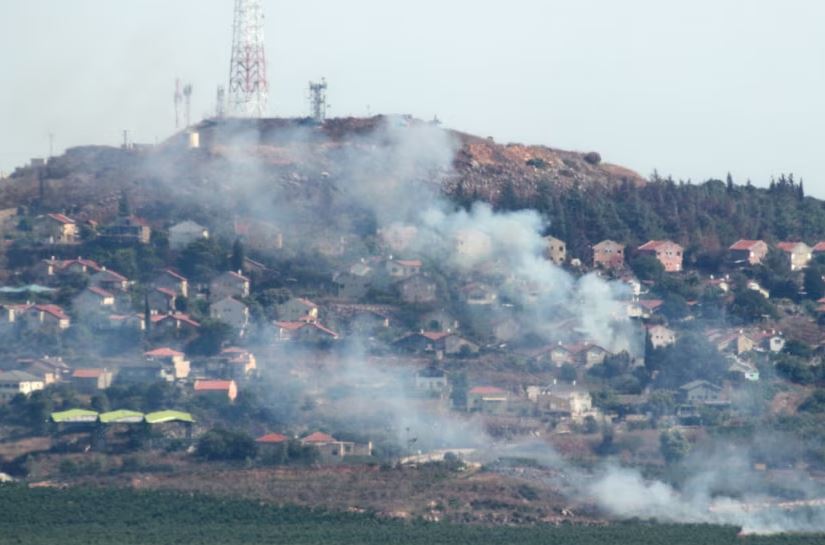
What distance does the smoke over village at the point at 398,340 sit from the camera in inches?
2601

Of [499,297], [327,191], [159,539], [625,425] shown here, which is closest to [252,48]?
[327,191]

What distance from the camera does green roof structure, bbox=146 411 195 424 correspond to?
7081cm

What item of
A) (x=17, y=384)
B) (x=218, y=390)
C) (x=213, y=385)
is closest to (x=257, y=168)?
(x=213, y=385)

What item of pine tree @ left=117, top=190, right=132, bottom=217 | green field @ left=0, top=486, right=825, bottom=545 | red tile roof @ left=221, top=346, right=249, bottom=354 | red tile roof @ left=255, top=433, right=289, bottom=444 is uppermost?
pine tree @ left=117, top=190, right=132, bottom=217

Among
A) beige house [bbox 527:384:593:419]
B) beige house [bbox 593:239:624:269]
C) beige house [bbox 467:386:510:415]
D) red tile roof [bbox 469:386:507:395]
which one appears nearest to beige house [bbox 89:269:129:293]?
red tile roof [bbox 469:386:507:395]

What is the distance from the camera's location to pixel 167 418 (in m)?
71.1

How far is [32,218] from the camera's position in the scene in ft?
293

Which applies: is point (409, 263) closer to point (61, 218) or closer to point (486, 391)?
point (61, 218)

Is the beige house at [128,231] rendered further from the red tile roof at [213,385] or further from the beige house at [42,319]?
the red tile roof at [213,385]

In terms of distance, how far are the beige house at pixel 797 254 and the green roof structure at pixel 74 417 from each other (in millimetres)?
31493

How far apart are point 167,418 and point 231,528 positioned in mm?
8491

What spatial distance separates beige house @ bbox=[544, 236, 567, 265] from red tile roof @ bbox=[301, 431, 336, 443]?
68.9 ft

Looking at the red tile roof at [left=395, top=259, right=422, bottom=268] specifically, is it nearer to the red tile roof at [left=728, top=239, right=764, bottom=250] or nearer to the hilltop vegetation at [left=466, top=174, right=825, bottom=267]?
the hilltop vegetation at [left=466, top=174, right=825, bottom=267]

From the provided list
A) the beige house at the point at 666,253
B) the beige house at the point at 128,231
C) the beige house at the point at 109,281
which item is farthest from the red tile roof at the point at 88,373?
the beige house at the point at 666,253
